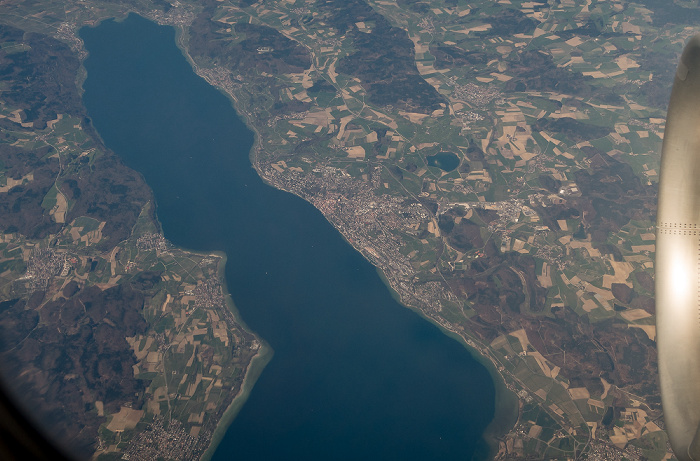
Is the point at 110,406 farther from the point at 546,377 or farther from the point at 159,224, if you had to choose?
the point at 546,377

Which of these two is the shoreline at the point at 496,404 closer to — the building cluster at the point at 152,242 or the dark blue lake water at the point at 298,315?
the dark blue lake water at the point at 298,315

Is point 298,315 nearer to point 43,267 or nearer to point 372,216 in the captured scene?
point 372,216

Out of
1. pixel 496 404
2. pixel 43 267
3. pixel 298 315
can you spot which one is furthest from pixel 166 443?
pixel 496 404

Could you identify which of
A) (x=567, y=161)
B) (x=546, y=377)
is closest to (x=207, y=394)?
(x=546, y=377)

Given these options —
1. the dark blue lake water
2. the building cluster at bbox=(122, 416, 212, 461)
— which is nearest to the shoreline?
the dark blue lake water

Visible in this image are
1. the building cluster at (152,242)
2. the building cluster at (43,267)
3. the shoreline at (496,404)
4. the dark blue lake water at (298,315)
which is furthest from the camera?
the building cluster at (152,242)

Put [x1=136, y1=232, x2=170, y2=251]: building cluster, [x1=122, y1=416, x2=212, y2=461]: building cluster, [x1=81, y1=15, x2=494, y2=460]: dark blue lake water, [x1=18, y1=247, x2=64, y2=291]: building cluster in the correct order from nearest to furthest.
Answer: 1. [x1=122, y1=416, x2=212, y2=461]: building cluster
2. [x1=81, y1=15, x2=494, y2=460]: dark blue lake water
3. [x1=18, y1=247, x2=64, y2=291]: building cluster
4. [x1=136, y1=232, x2=170, y2=251]: building cluster

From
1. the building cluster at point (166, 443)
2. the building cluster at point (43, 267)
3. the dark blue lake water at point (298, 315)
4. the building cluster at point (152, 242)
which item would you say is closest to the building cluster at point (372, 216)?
the dark blue lake water at point (298, 315)

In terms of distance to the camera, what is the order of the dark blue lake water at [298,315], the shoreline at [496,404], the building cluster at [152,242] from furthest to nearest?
the building cluster at [152,242]
the dark blue lake water at [298,315]
the shoreline at [496,404]

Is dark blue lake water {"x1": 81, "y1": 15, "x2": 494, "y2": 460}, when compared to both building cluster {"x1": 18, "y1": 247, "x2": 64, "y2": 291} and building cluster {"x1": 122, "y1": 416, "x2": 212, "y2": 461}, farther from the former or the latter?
building cluster {"x1": 18, "y1": 247, "x2": 64, "y2": 291}
